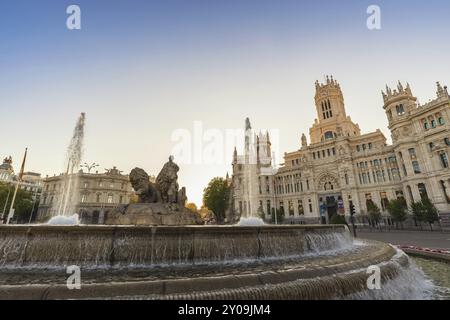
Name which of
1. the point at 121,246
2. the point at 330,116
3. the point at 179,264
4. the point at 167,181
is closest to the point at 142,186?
the point at 167,181

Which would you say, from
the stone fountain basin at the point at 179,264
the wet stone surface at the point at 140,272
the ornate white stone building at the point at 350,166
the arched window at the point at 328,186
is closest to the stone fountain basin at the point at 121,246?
the stone fountain basin at the point at 179,264

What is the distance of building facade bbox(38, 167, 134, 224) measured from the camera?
60.0m

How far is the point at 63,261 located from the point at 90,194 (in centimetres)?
6460

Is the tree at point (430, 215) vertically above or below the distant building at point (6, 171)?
below

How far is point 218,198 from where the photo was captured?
77.8 m

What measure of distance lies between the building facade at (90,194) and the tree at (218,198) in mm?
26022

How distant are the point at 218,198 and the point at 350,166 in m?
41.1

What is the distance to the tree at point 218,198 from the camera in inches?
3046

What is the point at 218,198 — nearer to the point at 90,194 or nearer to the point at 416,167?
the point at 90,194

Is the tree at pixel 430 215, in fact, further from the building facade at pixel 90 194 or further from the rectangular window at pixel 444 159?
the building facade at pixel 90 194

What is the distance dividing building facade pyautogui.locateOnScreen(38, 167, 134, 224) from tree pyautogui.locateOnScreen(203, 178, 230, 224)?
85.4 ft
